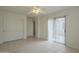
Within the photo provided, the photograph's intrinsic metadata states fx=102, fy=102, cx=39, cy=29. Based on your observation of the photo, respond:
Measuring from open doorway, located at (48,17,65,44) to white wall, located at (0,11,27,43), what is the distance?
2.54 metres

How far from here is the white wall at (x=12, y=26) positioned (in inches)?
285

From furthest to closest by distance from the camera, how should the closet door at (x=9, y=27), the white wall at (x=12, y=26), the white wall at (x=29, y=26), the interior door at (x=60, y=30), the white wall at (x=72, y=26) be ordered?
the white wall at (x=29, y=26), the closet door at (x=9, y=27), the white wall at (x=12, y=26), the interior door at (x=60, y=30), the white wall at (x=72, y=26)

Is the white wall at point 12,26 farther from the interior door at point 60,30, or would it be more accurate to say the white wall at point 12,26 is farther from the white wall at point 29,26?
the interior door at point 60,30

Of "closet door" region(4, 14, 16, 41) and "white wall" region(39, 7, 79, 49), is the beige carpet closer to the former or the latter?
"white wall" region(39, 7, 79, 49)

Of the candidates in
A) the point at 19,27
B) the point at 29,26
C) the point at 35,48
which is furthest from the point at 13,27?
the point at 29,26

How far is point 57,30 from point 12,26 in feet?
11.7

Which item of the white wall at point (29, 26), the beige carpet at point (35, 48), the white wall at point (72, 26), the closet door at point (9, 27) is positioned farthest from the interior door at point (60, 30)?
the white wall at point (29, 26)

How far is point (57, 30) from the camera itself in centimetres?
785

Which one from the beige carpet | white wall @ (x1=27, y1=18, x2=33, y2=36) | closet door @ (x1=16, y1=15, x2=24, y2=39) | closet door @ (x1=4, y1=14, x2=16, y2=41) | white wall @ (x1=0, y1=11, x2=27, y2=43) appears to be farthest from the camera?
white wall @ (x1=27, y1=18, x2=33, y2=36)

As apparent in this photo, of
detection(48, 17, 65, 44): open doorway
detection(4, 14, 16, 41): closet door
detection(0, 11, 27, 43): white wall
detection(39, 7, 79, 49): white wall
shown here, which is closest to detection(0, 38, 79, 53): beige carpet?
detection(39, 7, 79, 49): white wall

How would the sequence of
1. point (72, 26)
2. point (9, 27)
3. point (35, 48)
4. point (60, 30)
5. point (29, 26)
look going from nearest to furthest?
point (35, 48), point (72, 26), point (60, 30), point (9, 27), point (29, 26)

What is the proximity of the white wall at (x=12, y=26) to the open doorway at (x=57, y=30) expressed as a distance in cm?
254

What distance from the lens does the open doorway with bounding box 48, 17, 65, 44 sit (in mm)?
7166

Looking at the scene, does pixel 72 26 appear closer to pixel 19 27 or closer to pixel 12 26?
pixel 12 26
